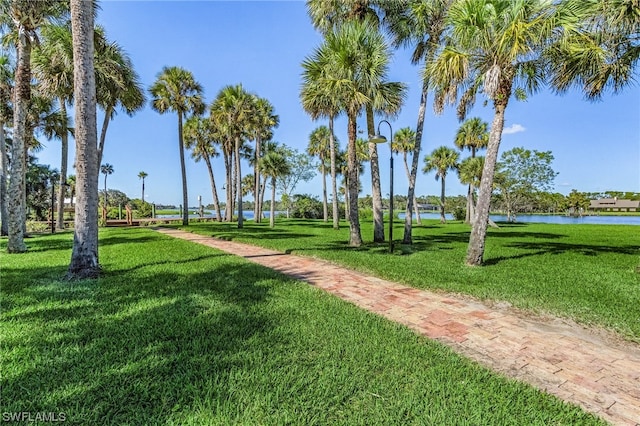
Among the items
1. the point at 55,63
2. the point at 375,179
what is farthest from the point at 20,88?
the point at 375,179

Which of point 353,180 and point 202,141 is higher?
point 202,141

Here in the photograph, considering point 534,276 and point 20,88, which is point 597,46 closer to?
point 534,276

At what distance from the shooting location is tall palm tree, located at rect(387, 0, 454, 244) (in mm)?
10398

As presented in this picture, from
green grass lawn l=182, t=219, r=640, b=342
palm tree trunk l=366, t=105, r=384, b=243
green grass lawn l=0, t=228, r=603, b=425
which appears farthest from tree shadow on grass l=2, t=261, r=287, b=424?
palm tree trunk l=366, t=105, r=384, b=243

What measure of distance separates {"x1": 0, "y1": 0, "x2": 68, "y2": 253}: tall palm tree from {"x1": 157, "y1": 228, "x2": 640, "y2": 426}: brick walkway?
9895mm

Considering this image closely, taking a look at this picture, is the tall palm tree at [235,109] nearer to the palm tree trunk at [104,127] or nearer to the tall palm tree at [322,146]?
the palm tree trunk at [104,127]

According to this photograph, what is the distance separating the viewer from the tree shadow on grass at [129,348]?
211cm

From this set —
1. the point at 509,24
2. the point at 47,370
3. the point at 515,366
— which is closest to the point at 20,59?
the point at 47,370

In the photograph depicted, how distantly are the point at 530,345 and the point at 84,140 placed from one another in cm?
741

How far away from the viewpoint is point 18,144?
9086mm

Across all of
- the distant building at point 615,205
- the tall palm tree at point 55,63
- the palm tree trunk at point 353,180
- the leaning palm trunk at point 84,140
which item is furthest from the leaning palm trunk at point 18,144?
the distant building at point 615,205

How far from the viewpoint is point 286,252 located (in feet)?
31.9

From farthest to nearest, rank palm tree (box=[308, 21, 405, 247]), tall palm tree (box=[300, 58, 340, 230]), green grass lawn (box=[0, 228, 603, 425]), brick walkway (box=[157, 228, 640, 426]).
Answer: tall palm tree (box=[300, 58, 340, 230]) → palm tree (box=[308, 21, 405, 247]) → brick walkway (box=[157, 228, 640, 426]) → green grass lawn (box=[0, 228, 603, 425])

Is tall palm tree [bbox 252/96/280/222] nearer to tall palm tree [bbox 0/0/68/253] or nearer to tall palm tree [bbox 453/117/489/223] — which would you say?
tall palm tree [bbox 0/0/68/253]
